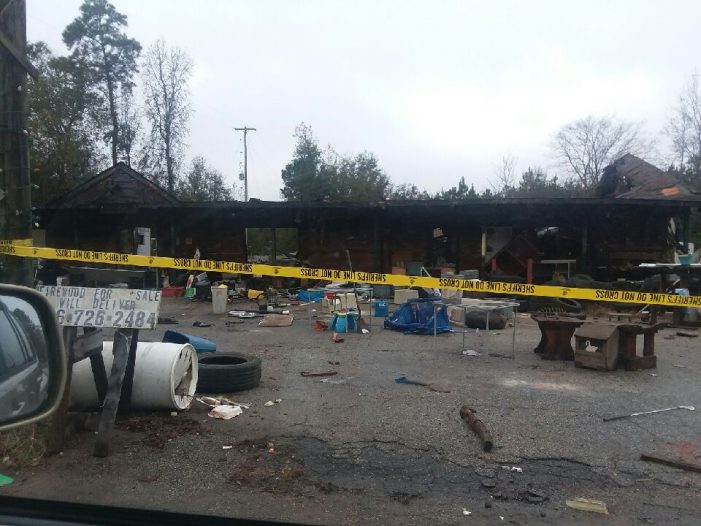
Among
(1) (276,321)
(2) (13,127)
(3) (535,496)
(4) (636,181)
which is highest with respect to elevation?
(4) (636,181)

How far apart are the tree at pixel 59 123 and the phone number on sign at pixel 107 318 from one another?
2258cm

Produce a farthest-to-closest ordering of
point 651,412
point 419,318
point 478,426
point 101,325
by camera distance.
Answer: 1. point 419,318
2. point 651,412
3. point 478,426
4. point 101,325

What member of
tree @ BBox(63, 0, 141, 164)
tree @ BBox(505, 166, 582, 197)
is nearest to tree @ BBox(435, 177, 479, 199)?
tree @ BBox(505, 166, 582, 197)

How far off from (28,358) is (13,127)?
10.4 ft

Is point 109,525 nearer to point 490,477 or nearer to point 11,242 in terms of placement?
point 490,477

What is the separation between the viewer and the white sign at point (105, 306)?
4807mm

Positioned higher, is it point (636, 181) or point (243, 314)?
point (636, 181)

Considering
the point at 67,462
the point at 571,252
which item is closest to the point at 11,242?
the point at 67,462

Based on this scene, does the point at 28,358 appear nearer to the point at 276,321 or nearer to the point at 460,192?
the point at 276,321

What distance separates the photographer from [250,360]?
22.5 ft

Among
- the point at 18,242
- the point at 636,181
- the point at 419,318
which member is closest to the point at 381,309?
the point at 419,318

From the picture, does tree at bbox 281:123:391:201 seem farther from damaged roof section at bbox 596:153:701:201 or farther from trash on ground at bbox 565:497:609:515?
trash on ground at bbox 565:497:609:515

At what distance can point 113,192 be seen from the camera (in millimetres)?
22594

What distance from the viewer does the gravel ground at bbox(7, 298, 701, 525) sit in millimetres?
3738
